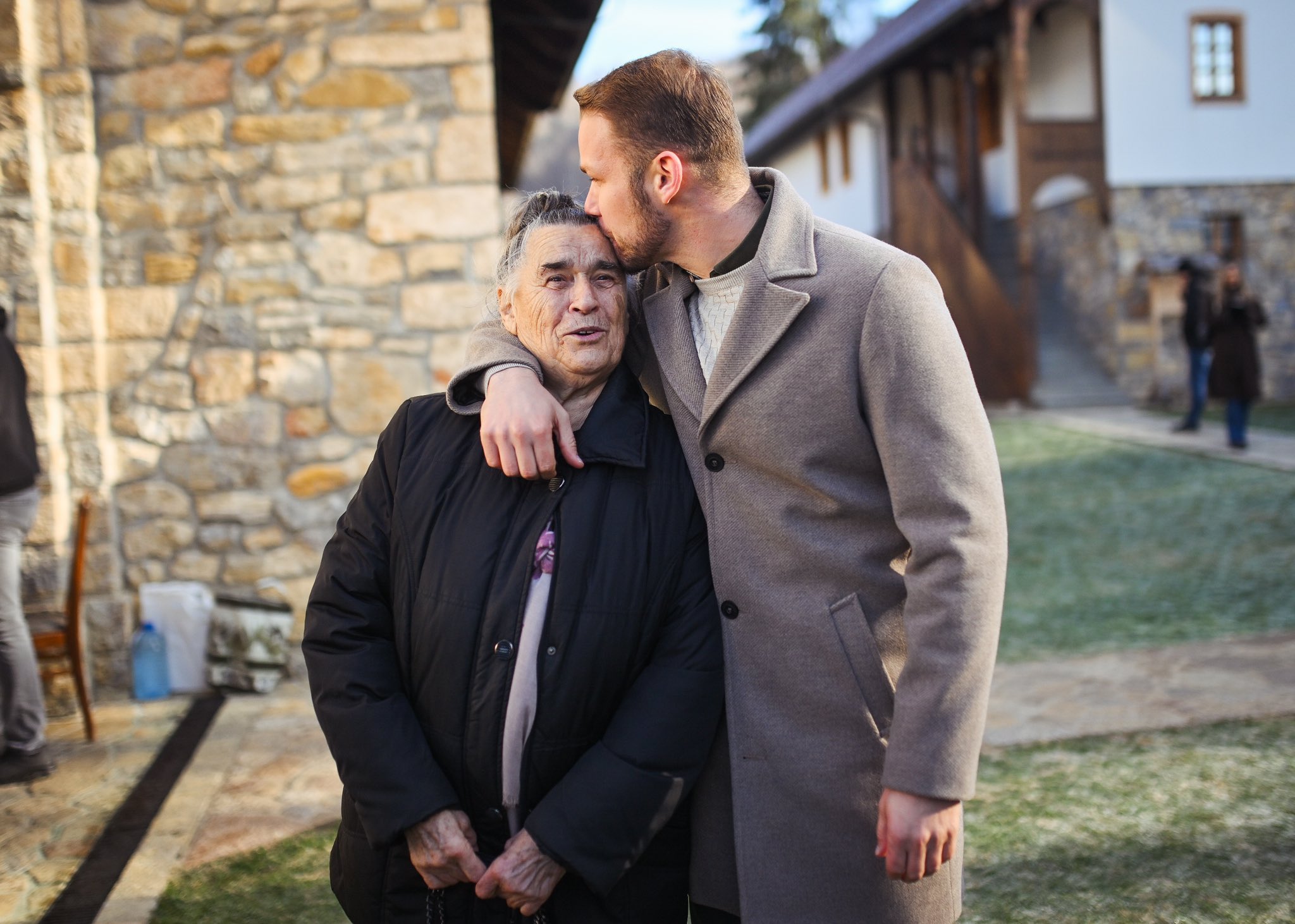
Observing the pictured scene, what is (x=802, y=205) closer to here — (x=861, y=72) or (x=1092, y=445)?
(x=1092, y=445)

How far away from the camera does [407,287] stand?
5.07 m

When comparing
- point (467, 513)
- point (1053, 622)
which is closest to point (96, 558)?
point (467, 513)

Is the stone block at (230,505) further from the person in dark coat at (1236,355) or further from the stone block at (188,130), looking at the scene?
the person in dark coat at (1236,355)

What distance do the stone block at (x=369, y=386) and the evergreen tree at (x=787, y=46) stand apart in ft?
87.7

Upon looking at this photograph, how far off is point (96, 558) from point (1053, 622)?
14.9 feet

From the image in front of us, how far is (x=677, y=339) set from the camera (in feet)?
5.90

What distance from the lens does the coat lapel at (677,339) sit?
69.3 inches

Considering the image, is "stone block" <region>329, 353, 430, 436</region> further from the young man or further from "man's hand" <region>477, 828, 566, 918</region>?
"man's hand" <region>477, 828, 566, 918</region>

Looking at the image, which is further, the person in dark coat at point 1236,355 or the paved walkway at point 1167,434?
the person in dark coat at point 1236,355

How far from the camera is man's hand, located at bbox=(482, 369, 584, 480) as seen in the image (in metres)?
1.66

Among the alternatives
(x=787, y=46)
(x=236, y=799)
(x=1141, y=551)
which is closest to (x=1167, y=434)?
(x=1141, y=551)

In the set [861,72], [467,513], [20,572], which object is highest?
[861,72]

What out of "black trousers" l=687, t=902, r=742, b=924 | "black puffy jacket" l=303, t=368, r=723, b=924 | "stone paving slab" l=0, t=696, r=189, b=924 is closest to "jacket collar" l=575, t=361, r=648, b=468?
"black puffy jacket" l=303, t=368, r=723, b=924

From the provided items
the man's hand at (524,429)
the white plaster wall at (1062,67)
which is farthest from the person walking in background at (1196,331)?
the man's hand at (524,429)
